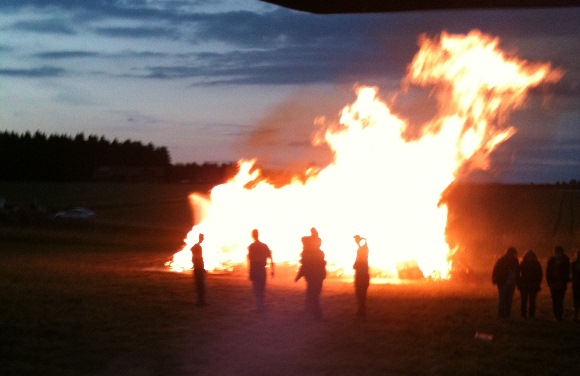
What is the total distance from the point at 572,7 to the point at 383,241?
631 inches

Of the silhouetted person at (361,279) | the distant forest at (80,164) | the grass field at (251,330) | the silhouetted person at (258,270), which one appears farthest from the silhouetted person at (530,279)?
the distant forest at (80,164)

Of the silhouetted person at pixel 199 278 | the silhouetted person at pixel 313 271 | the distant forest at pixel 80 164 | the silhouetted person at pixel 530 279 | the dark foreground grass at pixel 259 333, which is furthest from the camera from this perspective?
the distant forest at pixel 80 164

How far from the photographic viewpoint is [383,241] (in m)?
22.4

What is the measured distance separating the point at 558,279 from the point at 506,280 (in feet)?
3.05

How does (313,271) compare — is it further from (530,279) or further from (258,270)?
(530,279)

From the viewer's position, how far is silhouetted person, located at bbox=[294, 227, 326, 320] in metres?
12.5

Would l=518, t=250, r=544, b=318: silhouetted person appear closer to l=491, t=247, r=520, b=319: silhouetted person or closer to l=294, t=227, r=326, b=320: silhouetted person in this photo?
l=491, t=247, r=520, b=319: silhouetted person

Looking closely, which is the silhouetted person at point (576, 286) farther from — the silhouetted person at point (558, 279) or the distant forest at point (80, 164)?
the distant forest at point (80, 164)

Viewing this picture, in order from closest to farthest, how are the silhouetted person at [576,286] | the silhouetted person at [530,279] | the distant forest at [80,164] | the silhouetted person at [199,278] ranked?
the silhouetted person at [576,286], the silhouetted person at [530,279], the silhouetted person at [199,278], the distant forest at [80,164]

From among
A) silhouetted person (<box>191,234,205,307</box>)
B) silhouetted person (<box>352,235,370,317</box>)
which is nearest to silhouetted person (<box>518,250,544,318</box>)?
silhouetted person (<box>352,235,370,317</box>)

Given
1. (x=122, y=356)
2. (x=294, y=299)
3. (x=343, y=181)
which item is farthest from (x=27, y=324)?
(x=343, y=181)

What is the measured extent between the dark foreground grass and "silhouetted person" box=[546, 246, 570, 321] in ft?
0.98

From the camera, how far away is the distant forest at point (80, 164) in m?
96.2

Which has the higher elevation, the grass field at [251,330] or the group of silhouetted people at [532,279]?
the group of silhouetted people at [532,279]
